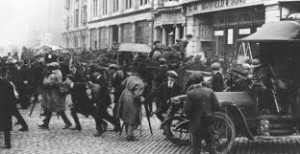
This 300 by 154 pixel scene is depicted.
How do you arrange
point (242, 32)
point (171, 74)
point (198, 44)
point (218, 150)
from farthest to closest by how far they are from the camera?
point (198, 44)
point (242, 32)
point (171, 74)
point (218, 150)

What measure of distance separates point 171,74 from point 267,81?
102 inches

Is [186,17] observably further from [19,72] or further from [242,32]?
[19,72]

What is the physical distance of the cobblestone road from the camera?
404 inches

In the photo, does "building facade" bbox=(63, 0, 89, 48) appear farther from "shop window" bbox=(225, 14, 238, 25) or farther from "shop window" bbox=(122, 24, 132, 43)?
"shop window" bbox=(225, 14, 238, 25)

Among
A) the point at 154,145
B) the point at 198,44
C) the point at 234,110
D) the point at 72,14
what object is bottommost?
the point at 154,145

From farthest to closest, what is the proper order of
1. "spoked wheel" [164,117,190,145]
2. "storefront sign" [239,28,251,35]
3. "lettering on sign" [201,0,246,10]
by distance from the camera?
"lettering on sign" [201,0,246,10]
"storefront sign" [239,28,251,35]
"spoked wheel" [164,117,190,145]

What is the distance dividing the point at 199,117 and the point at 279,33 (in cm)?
304

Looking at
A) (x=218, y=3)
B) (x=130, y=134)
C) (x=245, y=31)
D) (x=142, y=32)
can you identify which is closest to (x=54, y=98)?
(x=130, y=134)

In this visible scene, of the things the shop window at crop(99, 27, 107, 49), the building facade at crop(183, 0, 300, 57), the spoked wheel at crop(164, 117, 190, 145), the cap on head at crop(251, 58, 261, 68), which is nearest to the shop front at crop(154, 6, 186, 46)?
the building facade at crop(183, 0, 300, 57)

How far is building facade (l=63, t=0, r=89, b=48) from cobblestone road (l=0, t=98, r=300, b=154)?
148 ft

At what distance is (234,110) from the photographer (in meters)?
10.0

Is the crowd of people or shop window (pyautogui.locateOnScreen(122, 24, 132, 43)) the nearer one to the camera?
the crowd of people

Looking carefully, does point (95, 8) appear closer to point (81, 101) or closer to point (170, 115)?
point (81, 101)

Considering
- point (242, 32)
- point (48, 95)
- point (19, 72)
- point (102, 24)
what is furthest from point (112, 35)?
point (48, 95)
